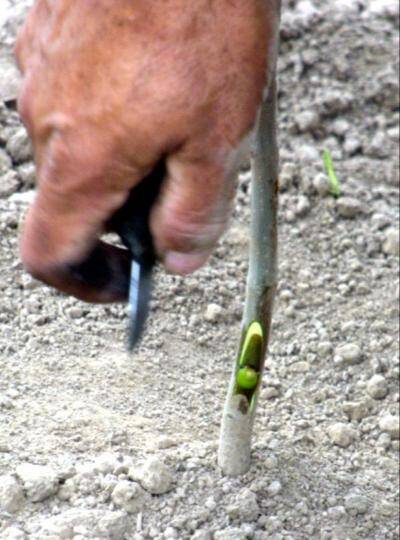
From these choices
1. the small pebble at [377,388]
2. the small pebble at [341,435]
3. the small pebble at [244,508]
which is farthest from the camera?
the small pebble at [377,388]

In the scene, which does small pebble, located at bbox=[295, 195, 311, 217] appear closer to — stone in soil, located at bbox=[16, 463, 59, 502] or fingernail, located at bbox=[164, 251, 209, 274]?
stone in soil, located at bbox=[16, 463, 59, 502]

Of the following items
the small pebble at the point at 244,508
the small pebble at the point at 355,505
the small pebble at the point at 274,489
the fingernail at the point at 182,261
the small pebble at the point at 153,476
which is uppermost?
the fingernail at the point at 182,261

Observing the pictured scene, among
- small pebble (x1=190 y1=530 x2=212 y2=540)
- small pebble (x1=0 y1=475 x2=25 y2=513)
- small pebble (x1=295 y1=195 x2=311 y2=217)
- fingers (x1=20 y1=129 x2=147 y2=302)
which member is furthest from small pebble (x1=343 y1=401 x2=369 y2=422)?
fingers (x1=20 y1=129 x2=147 y2=302)

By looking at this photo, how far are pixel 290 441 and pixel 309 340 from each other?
1.07 feet

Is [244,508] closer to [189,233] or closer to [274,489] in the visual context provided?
[274,489]

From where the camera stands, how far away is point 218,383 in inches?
91.2

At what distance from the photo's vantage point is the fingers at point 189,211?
1333 mm

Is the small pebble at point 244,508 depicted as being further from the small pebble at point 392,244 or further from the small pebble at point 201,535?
the small pebble at point 392,244

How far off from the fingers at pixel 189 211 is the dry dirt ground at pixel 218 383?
685mm

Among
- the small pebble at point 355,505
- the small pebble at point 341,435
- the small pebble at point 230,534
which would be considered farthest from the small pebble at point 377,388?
the small pebble at point 230,534

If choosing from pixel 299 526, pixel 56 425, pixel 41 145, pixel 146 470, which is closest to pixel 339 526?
pixel 299 526

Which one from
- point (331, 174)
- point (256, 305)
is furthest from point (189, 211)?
point (331, 174)

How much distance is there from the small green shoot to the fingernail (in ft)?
5.05

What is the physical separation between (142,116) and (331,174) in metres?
1.61
